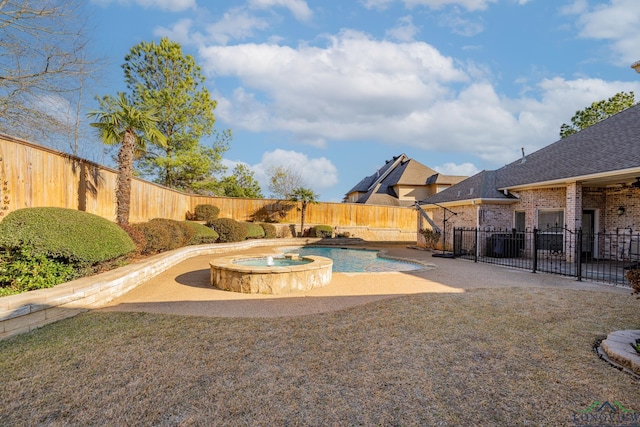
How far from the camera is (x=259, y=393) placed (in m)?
2.68

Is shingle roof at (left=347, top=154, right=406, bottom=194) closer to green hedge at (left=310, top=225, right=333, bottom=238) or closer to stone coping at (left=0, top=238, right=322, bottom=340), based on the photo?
green hedge at (left=310, top=225, right=333, bottom=238)

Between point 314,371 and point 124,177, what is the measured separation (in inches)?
355

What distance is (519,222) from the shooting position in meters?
13.2

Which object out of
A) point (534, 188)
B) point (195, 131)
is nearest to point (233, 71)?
point (195, 131)

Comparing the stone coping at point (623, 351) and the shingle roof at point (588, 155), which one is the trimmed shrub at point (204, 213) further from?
the stone coping at point (623, 351)

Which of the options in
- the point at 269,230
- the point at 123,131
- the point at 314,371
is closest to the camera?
the point at 314,371

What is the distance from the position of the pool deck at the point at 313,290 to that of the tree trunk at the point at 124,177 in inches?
88.5

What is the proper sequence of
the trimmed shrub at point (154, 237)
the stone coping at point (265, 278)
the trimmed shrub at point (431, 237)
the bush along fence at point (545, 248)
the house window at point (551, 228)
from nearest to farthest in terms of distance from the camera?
the stone coping at point (265, 278) < the trimmed shrub at point (154, 237) < the bush along fence at point (545, 248) < the house window at point (551, 228) < the trimmed shrub at point (431, 237)

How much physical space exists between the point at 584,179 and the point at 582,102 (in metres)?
18.9

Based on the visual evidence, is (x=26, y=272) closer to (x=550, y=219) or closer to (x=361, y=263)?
(x=361, y=263)

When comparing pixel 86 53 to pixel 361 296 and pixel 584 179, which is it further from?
pixel 584 179

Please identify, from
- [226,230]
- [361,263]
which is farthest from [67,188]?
[361,263]

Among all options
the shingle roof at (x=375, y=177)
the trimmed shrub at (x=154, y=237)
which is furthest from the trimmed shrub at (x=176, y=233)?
the shingle roof at (x=375, y=177)

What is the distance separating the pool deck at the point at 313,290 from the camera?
17.4 ft
